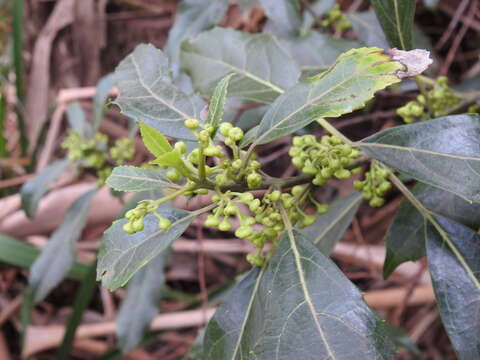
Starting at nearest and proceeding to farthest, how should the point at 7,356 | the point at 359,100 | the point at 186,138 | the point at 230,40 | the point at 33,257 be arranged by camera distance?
1. the point at 359,100
2. the point at 186,138
3. the point at 230,40
4. the point at 33,257
5. the point at 7,356

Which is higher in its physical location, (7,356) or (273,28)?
(273,28)

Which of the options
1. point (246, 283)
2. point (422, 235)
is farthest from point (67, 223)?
point (422, 235)

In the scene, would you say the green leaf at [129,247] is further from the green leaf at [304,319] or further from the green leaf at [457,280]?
the green leaf at [457,280]

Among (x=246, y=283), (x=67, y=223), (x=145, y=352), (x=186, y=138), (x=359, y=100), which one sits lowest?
(x=145, y=352)

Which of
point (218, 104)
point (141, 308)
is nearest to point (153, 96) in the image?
point (218, 104)

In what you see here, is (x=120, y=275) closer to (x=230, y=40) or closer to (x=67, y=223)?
(x=230, y=40)

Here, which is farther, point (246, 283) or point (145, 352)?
point (145, 352)

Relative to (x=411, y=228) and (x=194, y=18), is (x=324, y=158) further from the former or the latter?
(x=194, y=18)
